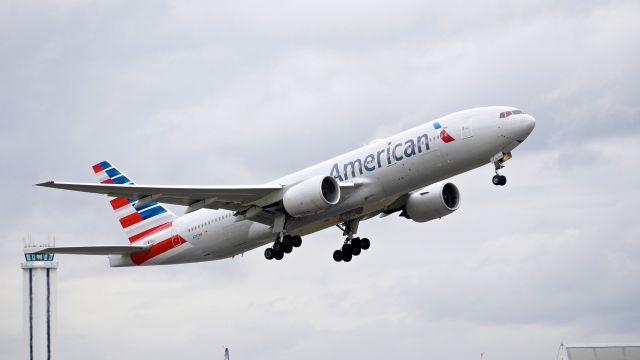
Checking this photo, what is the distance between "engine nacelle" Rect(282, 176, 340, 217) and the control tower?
85226 millimetres

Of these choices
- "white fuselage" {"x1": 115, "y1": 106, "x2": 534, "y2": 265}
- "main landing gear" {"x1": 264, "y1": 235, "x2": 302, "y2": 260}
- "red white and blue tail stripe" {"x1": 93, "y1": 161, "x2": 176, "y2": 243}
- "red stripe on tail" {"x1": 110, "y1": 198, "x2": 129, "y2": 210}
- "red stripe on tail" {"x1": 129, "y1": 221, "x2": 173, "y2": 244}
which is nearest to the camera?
"white fuselage" {"x1": 115, "y1": 106, "x2": 534, "y2": 265}

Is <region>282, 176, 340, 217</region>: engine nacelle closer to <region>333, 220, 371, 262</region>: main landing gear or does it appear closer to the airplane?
the airplane

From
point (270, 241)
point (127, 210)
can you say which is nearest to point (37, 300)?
point (127, 210)

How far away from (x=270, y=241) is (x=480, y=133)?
42.4ft

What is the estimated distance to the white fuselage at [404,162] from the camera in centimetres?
5100

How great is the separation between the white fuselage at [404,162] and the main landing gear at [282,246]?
1.94ft

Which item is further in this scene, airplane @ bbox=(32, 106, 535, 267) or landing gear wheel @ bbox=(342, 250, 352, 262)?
landing gear wheel @ bbox=(342, 250, 352, 262)

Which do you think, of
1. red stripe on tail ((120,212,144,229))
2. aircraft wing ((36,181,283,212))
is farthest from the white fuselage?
red stripe on tail ((120,212,144,229))

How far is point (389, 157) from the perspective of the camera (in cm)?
5238

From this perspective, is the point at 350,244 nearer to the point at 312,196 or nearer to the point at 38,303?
the point at 312,196

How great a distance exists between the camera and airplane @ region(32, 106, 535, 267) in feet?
168

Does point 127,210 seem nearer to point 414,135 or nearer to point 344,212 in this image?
point 344,212

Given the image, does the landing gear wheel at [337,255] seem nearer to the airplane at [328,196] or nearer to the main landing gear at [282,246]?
the airplane at [328,196]

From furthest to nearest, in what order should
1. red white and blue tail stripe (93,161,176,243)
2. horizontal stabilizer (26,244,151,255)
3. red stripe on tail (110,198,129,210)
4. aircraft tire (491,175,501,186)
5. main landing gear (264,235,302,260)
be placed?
red stripe on tail (110,198,129,210) < red white and blue tail stripe (93,161,176,243) < horizontal stabilizer (26,244,151,255) < main landing gear (264,235,302,260) < aircraft tire (491,175,501,186)
